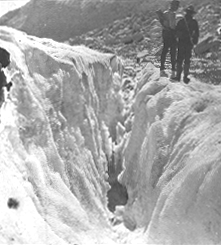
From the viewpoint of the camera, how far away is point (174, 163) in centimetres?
670

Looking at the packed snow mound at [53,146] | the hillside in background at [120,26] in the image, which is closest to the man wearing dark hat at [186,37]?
the hillside in background at [120,26]

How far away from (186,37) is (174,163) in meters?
2.09

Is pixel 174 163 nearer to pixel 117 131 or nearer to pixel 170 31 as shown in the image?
pixel 170 31

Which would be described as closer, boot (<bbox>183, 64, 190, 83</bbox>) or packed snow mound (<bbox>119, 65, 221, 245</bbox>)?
packed snow mound (<bbox>119, 65, 221, 245</bbox>)

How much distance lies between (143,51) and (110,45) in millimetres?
1622

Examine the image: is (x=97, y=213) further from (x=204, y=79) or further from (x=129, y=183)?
(x=204, y=79)

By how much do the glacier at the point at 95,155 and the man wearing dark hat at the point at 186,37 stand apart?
42 centimetres

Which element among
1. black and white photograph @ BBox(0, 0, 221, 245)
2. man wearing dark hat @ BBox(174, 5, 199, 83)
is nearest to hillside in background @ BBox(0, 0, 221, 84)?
black and white photograph @ BBox(0, 0, 221, 245)

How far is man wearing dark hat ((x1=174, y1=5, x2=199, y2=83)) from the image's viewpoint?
6.97 meters

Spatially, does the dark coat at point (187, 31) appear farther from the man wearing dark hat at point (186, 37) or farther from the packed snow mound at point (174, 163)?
the packed snow mound at point (174, 163)

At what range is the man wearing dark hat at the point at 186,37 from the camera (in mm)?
6973

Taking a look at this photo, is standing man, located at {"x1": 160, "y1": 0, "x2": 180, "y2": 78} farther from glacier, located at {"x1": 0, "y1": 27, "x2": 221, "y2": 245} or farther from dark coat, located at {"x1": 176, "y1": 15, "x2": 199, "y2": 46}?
glacier, located at {"x1": 0, "y1": 27, "x2": 221, "y2": 245}

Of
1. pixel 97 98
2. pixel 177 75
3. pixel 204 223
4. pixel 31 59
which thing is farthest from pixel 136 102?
pixel 204 223

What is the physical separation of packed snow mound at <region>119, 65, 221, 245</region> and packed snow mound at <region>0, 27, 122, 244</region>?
0.70 m
